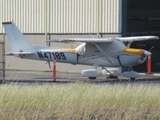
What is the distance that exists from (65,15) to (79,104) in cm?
1809

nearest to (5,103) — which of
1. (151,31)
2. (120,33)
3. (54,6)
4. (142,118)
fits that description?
(142,118)

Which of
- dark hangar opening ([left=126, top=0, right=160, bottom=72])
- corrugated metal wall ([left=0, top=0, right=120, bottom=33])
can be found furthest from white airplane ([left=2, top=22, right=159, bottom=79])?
dark hangar opening ([left=126, top=0, right=160, bottom=72])

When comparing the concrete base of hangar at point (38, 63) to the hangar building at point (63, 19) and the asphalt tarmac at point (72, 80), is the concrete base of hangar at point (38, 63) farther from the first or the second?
the asphalt tarmac at point (72, 80)

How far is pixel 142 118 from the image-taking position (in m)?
11.7

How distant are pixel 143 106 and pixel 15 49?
45.8 feet

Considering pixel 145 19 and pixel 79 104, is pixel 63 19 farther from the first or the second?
pixel 79 104

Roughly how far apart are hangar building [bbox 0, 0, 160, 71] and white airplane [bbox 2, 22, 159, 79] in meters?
3.26

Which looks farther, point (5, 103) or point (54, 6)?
point (54, 6)

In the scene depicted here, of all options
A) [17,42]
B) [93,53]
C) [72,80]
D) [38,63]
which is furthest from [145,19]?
[72,80]

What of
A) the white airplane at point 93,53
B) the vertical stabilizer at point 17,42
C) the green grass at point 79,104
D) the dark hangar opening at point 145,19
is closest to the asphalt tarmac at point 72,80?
the white airplane at point 93,53

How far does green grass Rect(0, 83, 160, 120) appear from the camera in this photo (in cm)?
1155

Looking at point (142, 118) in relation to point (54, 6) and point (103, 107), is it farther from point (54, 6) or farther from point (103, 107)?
point (54, 6)

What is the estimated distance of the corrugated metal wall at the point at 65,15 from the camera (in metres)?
28.6

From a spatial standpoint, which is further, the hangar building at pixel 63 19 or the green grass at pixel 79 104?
the hangar building at pixel 63 19
